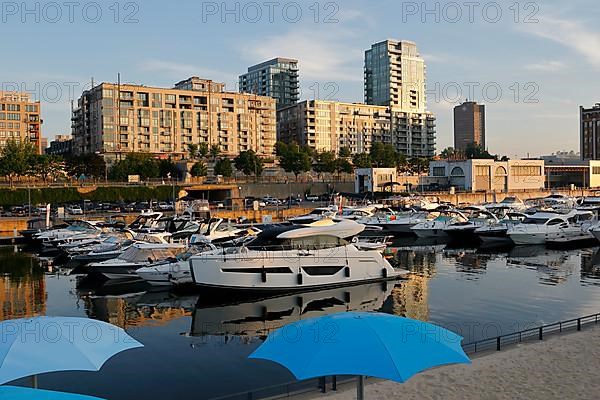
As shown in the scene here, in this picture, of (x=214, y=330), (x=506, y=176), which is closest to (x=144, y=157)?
(x=506, y=176)

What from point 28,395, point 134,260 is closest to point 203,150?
point 134,260

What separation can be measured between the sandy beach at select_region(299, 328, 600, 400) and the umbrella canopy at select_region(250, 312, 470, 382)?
11.3 feet

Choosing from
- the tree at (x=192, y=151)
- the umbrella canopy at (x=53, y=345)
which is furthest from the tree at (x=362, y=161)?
the umbrella canopy at (x=53, y=345)

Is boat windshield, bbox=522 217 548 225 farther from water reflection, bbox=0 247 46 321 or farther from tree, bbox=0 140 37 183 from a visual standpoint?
tree, bbox=0 140 37 183

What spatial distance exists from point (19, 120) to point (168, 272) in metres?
130

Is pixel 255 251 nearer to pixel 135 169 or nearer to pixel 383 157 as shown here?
pixel 135 169

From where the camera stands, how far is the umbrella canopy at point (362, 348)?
851cm

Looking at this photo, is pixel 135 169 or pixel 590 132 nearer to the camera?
pixel 135 169

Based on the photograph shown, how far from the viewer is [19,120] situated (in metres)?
144

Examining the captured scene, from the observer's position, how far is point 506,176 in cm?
11688

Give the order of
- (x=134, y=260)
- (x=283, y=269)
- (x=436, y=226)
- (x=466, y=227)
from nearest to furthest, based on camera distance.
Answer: (x=283, y=269) < (x=134, y=260) < (x=466, y=227) < (x=436, y=226)

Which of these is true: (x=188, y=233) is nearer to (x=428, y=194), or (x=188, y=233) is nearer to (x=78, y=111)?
(x=428, y=194)

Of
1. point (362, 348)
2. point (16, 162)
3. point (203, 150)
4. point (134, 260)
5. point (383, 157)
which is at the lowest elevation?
point (134, 260)

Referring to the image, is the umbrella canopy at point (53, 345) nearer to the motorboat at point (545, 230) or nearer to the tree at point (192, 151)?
the motorboat at point (545, 230)
